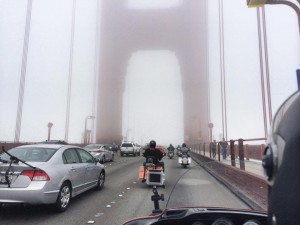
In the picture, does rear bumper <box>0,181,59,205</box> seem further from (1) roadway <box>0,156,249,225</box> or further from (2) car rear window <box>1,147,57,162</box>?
(2) car rear window <box>1,147,57,162</box>

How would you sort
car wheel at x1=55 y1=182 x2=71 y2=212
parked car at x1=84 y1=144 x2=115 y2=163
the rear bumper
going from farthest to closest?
parked car at x1=84 y1=144 x2=115 y2=163, car wheel at x1=55 y1=182 x2=71 y2=212, the rear bumper

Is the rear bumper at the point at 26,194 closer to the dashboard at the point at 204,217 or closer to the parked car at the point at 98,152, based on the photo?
the dashboard at the point at 204,217

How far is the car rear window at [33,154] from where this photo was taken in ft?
18.6

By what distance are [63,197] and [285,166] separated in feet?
17.8

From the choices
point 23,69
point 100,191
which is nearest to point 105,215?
point 100,191

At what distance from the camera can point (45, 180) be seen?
514 centimetres

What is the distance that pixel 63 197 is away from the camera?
5.68 m

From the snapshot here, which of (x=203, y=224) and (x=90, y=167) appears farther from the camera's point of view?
(x=90, y=167)

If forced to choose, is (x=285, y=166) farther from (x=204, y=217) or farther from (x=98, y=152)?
(x=98, y=152)

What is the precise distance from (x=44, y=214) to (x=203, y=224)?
4.30 m

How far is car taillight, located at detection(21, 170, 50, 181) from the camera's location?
5070 mm

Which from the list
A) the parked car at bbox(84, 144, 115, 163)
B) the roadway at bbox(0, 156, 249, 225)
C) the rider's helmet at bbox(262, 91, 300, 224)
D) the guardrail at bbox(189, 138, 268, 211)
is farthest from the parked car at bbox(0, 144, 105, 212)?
the parked car at bbox(84, 144, 115, 163)

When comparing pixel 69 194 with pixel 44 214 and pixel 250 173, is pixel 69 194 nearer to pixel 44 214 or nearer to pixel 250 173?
pixel 44 214

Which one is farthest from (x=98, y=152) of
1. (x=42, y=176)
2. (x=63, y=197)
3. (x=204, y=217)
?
(x=204, y=217)
